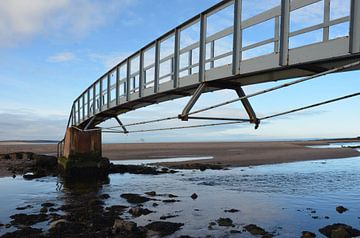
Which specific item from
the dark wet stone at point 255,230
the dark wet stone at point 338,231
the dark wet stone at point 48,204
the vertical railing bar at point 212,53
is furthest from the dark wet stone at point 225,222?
the dark wet stone at point 48,204

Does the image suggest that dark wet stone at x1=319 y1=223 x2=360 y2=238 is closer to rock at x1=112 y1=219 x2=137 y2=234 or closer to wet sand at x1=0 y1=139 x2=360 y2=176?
rock at x1=112 y1=219 x2=137 y2=234

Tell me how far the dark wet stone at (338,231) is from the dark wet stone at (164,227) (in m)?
4.84

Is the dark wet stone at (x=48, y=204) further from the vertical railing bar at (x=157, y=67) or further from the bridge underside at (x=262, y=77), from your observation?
the vertical railing bar at (x=157, y=67)

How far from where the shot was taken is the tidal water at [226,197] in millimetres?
14359

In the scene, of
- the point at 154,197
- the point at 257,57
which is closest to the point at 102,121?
the point at 154,197

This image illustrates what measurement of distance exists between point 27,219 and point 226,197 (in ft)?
30.3

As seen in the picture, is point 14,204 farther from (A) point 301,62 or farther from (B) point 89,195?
(A) point 301,62

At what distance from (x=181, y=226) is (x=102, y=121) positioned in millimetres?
15698

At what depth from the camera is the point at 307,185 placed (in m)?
23.5

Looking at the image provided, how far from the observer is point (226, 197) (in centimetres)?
1941

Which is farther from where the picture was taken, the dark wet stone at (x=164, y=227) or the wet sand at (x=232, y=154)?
the wet sand at (x=232, y=154)

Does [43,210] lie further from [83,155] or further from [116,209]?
[83,155]

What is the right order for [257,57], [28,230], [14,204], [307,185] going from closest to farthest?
[257,57] → [28,230] → [14,204] → [307,185]

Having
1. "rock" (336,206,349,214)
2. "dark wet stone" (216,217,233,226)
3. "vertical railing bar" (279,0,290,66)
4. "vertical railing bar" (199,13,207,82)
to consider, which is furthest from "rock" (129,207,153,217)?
"vertical railing bar" (279,0,290,66)
